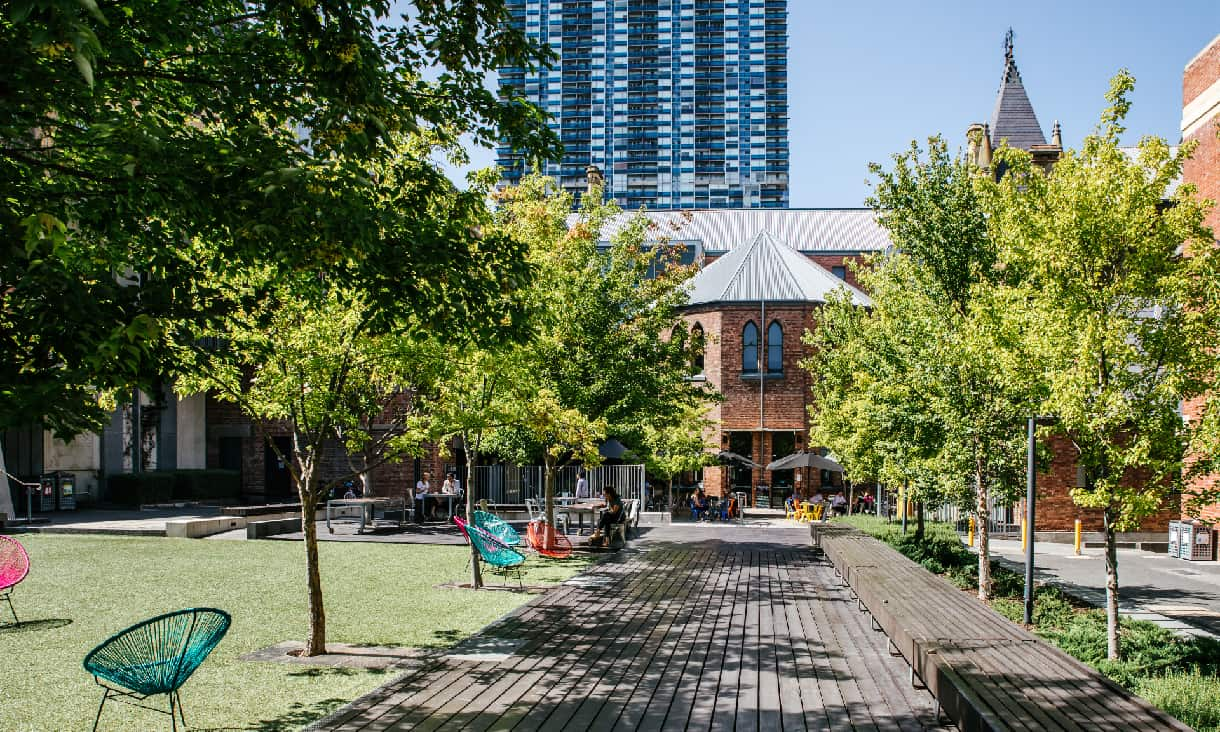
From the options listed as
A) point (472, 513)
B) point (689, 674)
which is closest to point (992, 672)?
point (689, 674)

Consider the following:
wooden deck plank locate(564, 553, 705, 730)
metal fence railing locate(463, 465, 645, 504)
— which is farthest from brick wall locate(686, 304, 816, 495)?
wooden deck plank locate(564, 553, 705, 730)

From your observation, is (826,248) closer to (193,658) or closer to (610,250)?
(610,250)

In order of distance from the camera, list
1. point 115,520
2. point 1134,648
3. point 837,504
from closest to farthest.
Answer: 1. point 1134,648
2. point 115,520
3. point 837,504

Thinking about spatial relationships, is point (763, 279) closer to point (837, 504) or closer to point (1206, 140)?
point (837, 504)

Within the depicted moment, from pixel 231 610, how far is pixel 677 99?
150046mm

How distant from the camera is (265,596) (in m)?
13.4

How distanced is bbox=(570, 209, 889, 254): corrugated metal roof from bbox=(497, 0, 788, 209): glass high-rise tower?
8595 cm

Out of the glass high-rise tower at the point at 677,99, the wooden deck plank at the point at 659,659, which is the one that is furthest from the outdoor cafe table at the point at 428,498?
the glass high-rise tower at the point at 677,99

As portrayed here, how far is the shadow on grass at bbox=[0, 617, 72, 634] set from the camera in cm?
1062

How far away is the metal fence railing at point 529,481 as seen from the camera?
31.5 m

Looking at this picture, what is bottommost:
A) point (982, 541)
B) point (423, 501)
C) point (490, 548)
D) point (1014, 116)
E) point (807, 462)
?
point (423, 501)

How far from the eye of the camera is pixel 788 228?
6575 cm

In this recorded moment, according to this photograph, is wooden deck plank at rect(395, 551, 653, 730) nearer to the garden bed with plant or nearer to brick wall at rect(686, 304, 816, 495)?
the garden bed with plant

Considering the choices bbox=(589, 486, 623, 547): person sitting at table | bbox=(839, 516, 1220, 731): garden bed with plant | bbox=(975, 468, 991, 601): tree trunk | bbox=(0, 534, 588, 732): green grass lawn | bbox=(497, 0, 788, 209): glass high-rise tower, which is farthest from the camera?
bbox=(497, 0, 788, 209): glass high-rise tower
